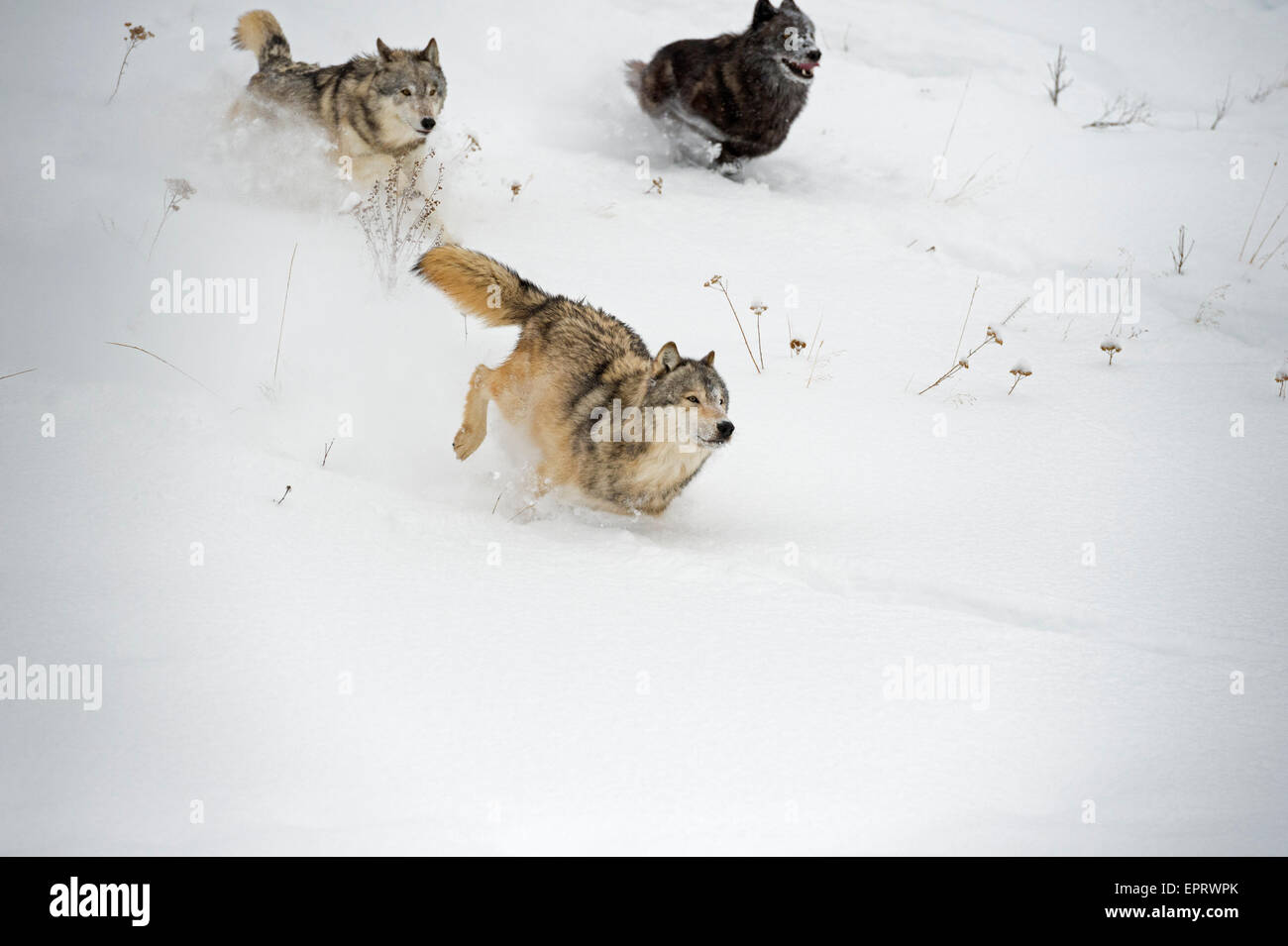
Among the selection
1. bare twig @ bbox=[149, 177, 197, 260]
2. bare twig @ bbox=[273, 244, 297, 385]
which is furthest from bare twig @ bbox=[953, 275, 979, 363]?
bare twig @ bbox=[149, 177, 197, 260]

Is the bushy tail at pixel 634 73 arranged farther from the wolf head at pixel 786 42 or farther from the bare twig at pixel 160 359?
the bare twig at pixel 160 359

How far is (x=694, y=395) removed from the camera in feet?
11.3

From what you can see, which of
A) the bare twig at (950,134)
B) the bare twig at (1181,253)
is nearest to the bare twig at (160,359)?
the bare twig at (950,134)

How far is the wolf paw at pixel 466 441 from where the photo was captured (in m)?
4.00

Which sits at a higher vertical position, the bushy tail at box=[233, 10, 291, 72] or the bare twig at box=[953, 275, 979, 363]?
the bushy tail at box=[233, 10, 291, 72]

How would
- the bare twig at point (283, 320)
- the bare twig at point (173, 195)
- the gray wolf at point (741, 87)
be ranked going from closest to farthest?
the bare twig at point (283, 320) < the bare twig at point (173, 195) < the gray wolf at point (741, 87)

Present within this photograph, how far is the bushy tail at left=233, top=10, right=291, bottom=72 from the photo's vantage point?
6.44 meters

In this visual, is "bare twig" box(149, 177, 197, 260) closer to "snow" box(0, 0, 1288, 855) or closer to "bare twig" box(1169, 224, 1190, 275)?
"snow" box(0, 0, 1288, 855)

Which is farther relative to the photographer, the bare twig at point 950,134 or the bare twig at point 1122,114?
the bare twig at point 1122,114

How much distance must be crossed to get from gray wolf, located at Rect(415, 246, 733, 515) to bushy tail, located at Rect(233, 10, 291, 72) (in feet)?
13.0

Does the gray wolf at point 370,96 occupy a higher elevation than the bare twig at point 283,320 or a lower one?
higher

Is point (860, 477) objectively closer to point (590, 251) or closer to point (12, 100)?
point (590, 251)

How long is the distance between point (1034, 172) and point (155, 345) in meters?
7.20

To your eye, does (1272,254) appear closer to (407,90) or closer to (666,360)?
(666,360)
